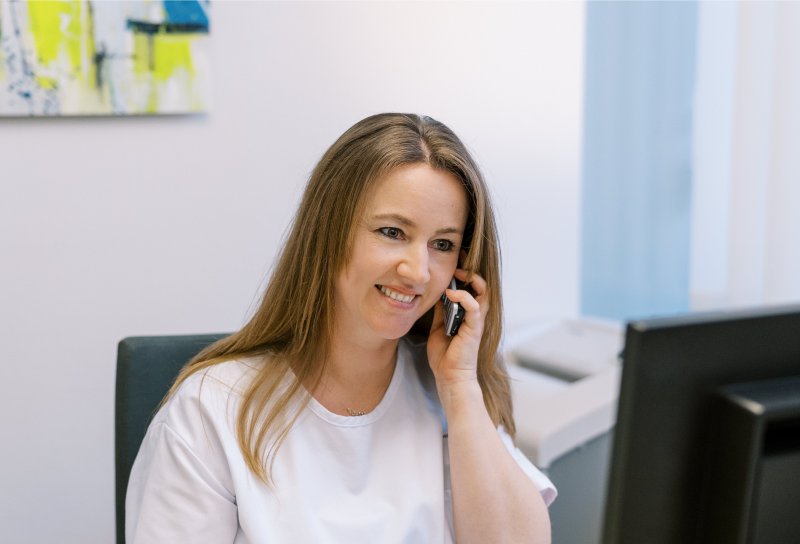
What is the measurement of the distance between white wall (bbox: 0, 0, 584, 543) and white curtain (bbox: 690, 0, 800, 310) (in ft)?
2.73

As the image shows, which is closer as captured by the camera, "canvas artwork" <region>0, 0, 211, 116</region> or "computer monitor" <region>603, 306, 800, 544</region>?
"computer monitor" <region>603, 306, 800, 544</region>

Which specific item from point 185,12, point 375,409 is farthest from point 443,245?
point 185,12

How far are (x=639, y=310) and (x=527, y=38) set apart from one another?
4.12 ft

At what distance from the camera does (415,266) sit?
1075 mm

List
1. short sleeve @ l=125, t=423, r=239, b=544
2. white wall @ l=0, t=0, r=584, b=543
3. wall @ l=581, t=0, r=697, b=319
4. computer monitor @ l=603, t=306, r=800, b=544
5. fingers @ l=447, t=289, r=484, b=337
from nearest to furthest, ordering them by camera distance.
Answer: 1. computer monitor @ l=603, t=306, r=800, b=544
2. short sleeve @ l=125, t=423, r=239, b=544
3. fingers @ l=447, t=289, r=484, b=337
4. white wall @ l=0, t=0, r=584, b=543
5. wall @ l=581, t=0, r=697, b=319

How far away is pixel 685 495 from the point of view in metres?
0.46

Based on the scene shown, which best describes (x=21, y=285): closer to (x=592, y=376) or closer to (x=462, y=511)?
(x=462, y=511)

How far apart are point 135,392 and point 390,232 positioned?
566mm

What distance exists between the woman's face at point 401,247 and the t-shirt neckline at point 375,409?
138 millimetres

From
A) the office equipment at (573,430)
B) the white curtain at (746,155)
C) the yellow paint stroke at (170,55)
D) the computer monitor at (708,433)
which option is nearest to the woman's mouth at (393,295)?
the office equipment at (573,430)

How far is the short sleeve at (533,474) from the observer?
4.01 ft

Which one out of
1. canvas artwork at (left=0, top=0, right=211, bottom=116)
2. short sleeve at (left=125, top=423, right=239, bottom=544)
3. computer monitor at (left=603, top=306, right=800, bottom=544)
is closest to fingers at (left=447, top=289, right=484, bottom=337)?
short sleeve at (left=125, top=423, right=239, bottom=544)

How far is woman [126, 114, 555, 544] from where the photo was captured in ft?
3.35

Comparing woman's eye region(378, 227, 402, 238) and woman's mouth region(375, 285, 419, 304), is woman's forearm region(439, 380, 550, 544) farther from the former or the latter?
woman's eye region(378, 227, 402, 238)
